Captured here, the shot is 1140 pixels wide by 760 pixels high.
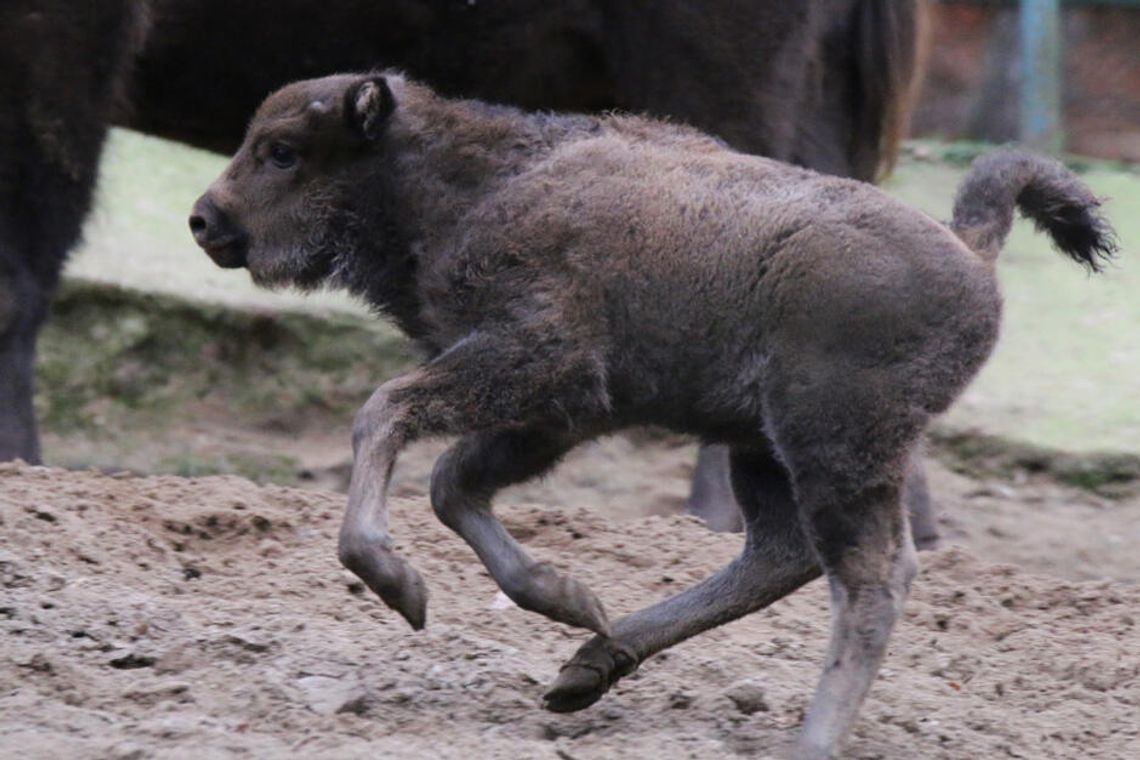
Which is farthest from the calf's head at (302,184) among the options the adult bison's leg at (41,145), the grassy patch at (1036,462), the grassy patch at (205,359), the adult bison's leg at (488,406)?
the grassy patch at (1036,462)

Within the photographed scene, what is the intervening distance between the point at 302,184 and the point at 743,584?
1148 millimetres

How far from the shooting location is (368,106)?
3.85 meters

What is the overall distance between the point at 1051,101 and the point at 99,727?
8.28 metres

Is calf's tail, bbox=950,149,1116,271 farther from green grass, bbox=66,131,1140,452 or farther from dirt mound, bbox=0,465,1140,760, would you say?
green grass, bbox=66,131,1140,452

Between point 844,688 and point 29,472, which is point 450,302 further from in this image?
point 29,472

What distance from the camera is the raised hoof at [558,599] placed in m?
3.61

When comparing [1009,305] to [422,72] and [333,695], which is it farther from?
[333,695]

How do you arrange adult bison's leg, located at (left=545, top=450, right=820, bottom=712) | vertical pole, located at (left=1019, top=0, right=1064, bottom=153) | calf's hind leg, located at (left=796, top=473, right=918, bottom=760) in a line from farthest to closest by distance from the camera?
vertical pole, located at (left=1019, top=0, right=1064, bottom=153)
adult bison's leg, located at (left=545, top=450, right=820, bottom=712)
calf's hind leg, located at (left=796, top=473, right=918, bottom=760)

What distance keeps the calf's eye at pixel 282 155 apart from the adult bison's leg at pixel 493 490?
658mm

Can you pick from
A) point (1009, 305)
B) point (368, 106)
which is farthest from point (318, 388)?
point (368, 106)

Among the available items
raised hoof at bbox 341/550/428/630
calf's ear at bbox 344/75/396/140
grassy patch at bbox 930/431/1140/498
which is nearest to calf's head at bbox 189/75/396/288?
calf's ear at bbox 344/75/396/140

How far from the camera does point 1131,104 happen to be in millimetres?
11180

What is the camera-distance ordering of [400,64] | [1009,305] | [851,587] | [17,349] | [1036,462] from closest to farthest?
[851,587] < [17,349] < [400,64] < [1036,462] < [1009,305]

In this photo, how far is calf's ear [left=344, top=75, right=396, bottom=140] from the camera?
3852 millimetres
